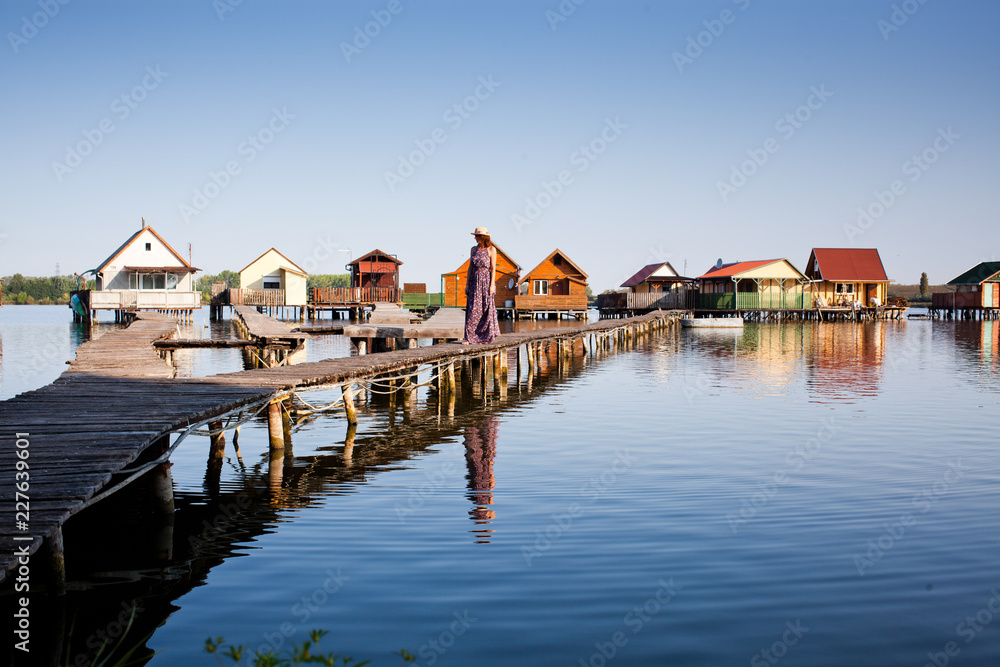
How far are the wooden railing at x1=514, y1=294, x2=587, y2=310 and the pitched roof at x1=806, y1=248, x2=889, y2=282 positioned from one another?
65.7 feet

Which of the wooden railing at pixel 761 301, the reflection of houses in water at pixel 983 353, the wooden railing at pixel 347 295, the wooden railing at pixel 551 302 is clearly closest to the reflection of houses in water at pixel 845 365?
the reflection of houses in water at pixel 983 353

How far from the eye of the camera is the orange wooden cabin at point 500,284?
Answer: 61.7 meters

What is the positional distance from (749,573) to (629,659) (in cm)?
182

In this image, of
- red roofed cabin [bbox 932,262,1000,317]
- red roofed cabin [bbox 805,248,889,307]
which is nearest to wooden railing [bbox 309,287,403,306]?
red roofed cabin [bbox 805,248,889,307]

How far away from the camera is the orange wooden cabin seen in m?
61.7

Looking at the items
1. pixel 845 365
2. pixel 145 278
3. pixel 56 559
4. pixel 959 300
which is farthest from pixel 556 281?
pixel 56 559

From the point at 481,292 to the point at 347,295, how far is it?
141 feet

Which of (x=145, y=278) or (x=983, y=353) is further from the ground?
(x=145, y=278)

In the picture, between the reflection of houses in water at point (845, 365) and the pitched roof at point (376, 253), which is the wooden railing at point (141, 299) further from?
the reflection of houses in water at point (845, 365)

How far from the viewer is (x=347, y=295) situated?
57.0m

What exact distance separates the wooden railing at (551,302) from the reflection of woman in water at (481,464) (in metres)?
44.7

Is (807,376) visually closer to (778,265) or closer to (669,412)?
(669,412)

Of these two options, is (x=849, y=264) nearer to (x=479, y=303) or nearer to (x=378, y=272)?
(x=378, y=272)

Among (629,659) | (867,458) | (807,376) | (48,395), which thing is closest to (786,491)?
(867,458)
